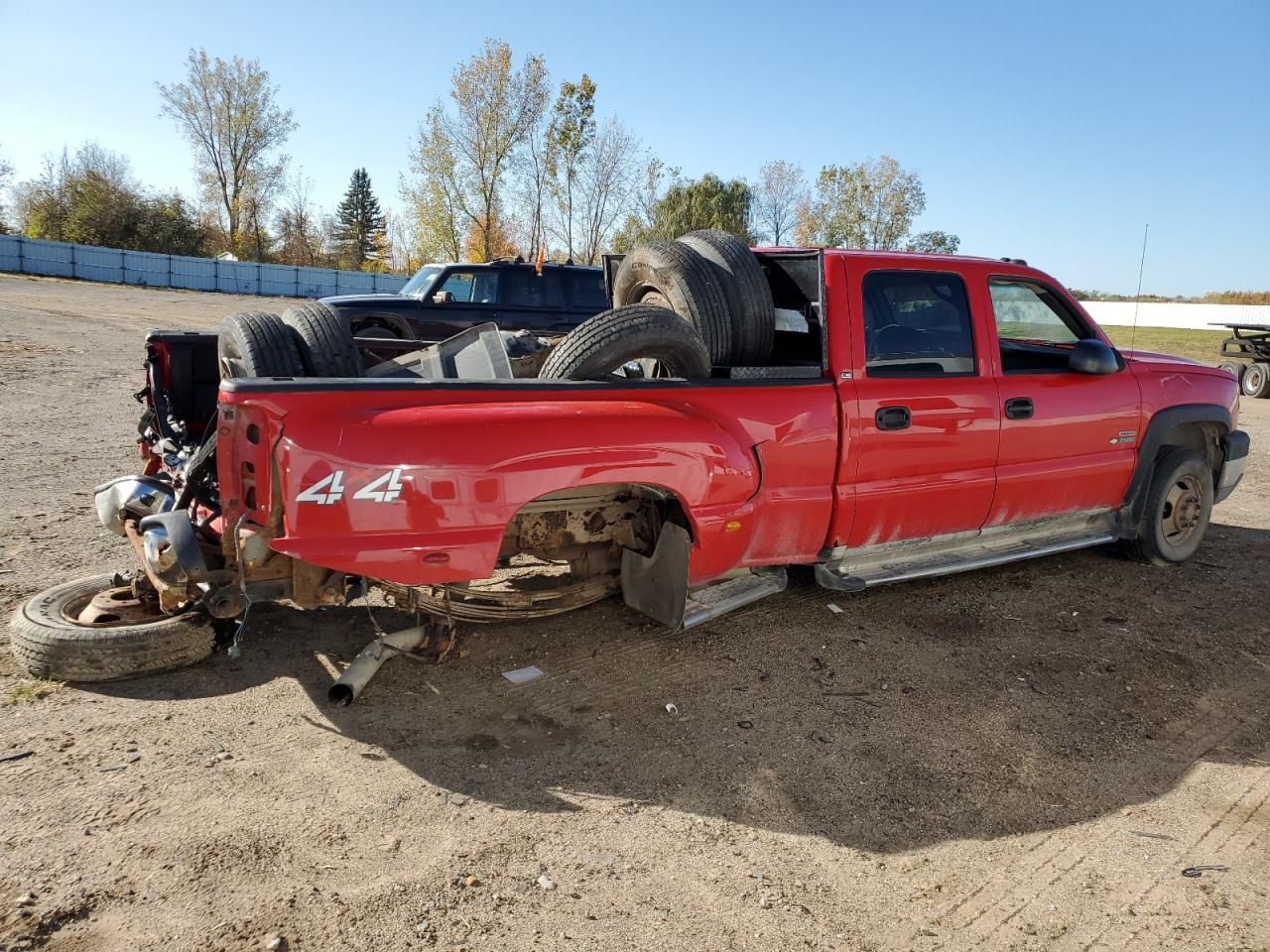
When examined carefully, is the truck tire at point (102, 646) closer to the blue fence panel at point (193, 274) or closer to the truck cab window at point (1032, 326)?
the truck cab window at point (1032, 326)

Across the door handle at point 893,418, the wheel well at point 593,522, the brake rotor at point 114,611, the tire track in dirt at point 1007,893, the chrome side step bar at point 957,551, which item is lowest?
the tire track in dirt at point 1007,893

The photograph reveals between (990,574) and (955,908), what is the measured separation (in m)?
3.32

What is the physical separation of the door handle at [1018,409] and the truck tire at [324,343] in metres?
Result: 3.37

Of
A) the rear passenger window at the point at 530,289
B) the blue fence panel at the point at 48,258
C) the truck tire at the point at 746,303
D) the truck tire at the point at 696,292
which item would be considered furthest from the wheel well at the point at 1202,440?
the blue fence panel at the point at 48,258

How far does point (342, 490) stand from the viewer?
298 cm

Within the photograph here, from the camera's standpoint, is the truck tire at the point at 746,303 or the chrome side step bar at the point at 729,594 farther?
the truck tire at the point at 746,303

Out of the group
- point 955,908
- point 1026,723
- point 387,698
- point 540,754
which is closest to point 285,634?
point 387,698

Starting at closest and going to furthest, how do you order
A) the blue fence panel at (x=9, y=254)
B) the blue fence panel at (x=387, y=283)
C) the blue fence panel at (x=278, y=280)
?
the blue fence panel at (x=9, y=254) → the blue fence panel at (x=278, y=280) → the blue fence panel at (x=387, y=283)

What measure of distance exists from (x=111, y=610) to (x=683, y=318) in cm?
287

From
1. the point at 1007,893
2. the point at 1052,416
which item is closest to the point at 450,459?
the point at 1007,893

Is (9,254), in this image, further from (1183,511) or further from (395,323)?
(1183,511)

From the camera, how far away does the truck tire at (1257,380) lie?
690 inches

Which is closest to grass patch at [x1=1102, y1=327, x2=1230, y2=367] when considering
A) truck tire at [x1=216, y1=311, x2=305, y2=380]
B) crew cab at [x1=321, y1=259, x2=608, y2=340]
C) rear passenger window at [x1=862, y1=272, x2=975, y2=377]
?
crew cab at [x1=321, y1=259, x2=608, y2=340]

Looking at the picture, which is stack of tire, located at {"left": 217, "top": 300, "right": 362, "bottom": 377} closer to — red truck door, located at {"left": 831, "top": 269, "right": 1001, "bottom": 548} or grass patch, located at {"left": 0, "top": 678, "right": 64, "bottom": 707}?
grass patch, located at {"left": 0, "top": 678, "right": 64, "bottom": 707}
